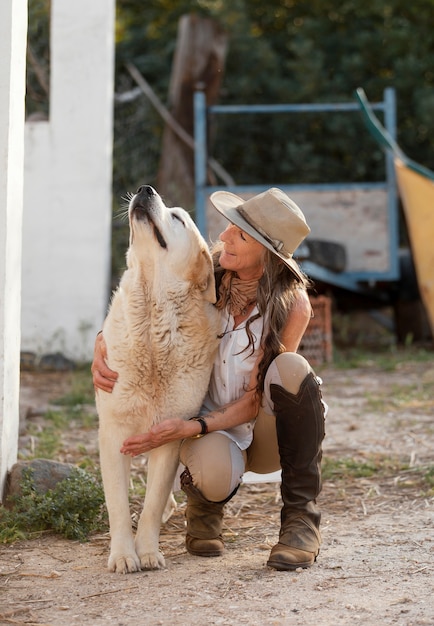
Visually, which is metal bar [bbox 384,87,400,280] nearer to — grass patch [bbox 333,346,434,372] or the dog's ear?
Result: grass patch [bbox 333,346,434,372]

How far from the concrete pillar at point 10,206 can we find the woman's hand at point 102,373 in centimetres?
41

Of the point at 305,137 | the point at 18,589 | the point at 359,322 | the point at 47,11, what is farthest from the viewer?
the point at 305,137

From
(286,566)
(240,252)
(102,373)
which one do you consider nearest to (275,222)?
(240,252)

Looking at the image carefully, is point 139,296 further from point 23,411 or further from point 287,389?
point 23,411

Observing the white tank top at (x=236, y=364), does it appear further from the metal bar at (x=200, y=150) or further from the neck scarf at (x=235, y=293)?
the metal bar at (x=200, y=150)

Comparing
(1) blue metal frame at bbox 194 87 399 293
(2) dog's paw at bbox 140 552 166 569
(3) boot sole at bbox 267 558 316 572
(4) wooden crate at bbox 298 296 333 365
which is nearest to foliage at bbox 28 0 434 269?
(1) blue metal frame at bbox 194 87 399 293

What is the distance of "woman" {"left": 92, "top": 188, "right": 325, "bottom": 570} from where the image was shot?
Answer: 10.0 feet

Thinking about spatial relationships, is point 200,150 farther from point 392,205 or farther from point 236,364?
point 236,364

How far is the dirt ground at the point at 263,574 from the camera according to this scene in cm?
254

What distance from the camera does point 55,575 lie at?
292 cm

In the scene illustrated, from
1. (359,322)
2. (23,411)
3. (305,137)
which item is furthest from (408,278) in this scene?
(23,411)

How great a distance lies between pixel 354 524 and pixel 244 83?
8916 mm

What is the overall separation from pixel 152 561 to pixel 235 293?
985 mm

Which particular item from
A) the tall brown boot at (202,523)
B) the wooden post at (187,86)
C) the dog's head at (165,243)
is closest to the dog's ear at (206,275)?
the dog's head at (165,243)
